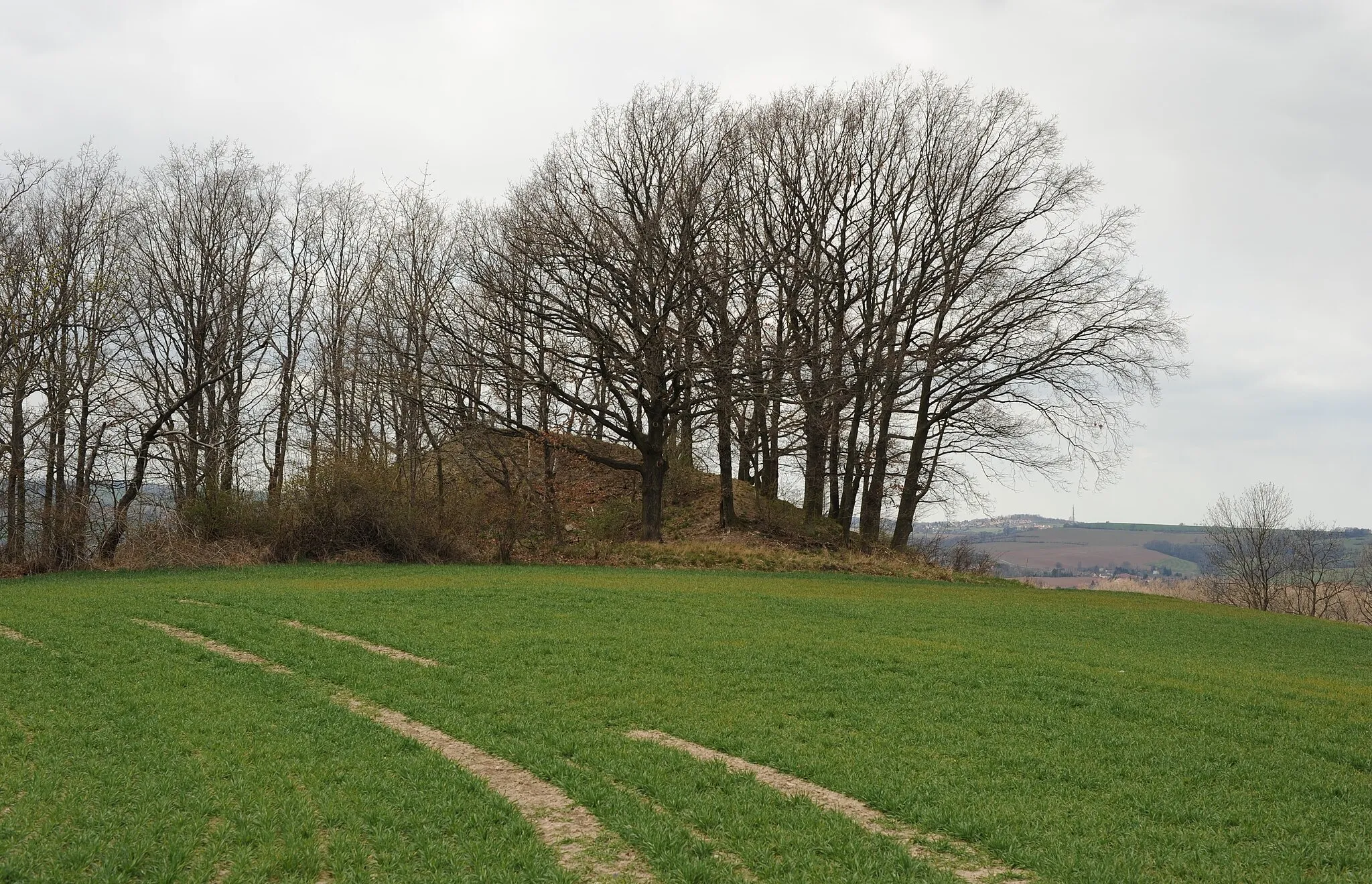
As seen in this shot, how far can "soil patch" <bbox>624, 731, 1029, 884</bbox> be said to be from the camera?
248 inches

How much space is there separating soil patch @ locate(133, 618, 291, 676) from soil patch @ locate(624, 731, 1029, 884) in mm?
5699

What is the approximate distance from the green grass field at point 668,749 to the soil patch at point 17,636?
155 mm

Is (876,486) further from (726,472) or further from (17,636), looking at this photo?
(17,636)

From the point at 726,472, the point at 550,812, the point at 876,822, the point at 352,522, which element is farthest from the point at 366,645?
the point at 726,472

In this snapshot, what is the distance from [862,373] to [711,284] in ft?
19.2

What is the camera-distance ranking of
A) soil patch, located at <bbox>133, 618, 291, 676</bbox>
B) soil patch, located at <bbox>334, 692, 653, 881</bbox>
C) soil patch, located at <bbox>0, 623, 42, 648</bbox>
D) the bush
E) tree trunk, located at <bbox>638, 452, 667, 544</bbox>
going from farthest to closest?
tree trunk, located at <bbox>638, 452, 667, 544</bbox> → the bush → soil patch, located at <bbox>0, 623, 42, 648</bbox> → soil patch, located at <bbox>133, 618, 291, 676</bbox> → soil patch, located at <bbox>334, 692, 653, 881</bbox>

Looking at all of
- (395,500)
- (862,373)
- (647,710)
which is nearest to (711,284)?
(862,373)

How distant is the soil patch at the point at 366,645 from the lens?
13055 mm

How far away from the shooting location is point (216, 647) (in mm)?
13602

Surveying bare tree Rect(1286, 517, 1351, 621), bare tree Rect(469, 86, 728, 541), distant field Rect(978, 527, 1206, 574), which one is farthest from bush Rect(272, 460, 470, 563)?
bare tree Rect(1286, 517, 1351, 621)

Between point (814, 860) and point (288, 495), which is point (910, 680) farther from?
point (288, 495)

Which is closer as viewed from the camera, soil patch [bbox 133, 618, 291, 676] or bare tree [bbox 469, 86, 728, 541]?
soil patch [bbox 133, 618, 291, 676]

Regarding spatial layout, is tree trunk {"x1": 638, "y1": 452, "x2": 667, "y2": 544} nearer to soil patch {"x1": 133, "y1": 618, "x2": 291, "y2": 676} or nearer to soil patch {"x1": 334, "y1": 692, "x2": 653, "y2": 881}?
soil patch {"x1": 133, "y1": 618, "x2": 291, "y2": 676}

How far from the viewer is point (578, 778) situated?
7938 mm
